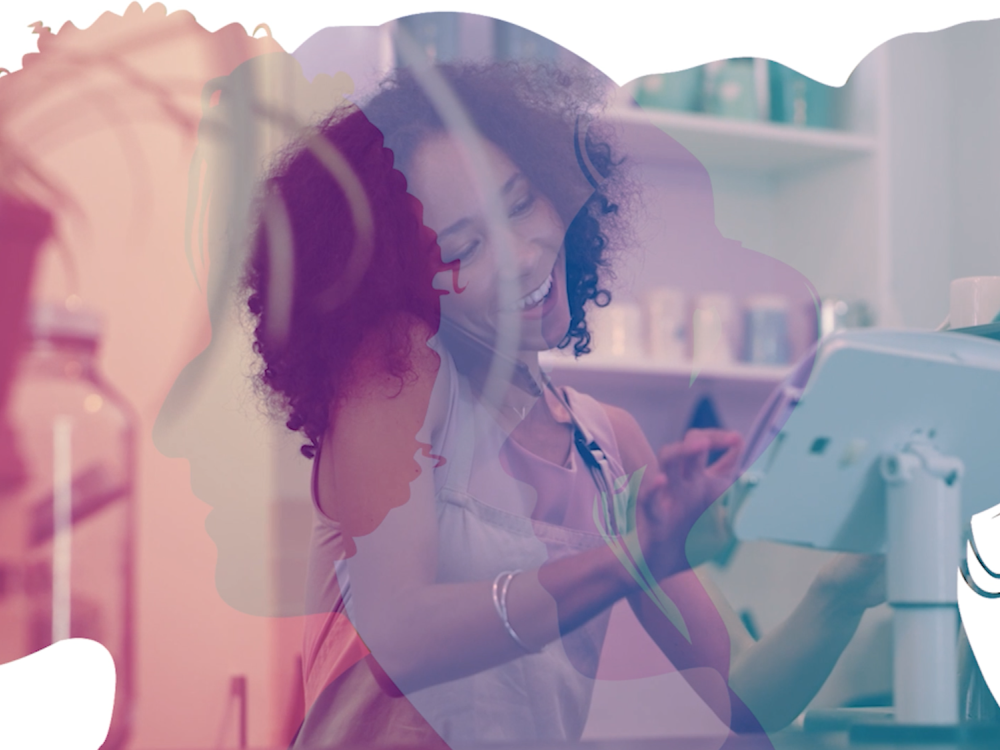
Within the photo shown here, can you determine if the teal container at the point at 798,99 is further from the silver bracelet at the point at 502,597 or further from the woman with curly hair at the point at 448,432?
the silver bracelet at the point at 502,597

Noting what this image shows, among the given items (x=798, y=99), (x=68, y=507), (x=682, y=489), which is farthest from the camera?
(x=798, y=99)

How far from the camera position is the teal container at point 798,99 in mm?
1373

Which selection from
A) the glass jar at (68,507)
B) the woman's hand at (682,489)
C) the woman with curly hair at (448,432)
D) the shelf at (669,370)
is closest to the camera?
the woman's hand at (682,489)

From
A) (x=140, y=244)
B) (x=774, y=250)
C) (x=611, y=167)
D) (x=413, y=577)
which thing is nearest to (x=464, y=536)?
(x=413, y=577)

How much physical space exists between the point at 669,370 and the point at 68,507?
802 millimetres

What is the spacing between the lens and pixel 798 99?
1.39 meters

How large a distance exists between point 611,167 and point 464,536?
339mm

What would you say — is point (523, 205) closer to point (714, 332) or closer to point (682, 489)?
point (682, 489)

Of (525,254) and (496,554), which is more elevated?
(525,254)

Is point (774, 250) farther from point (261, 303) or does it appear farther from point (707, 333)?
point (261, 303)

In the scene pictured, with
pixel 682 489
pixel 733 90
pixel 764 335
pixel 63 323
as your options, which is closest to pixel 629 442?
pixel 682 489

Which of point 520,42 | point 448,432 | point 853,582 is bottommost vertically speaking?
point 853,582

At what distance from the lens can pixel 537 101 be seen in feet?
2.35

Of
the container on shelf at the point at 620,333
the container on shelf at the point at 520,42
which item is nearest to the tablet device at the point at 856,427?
the container on shelf at the point at 520,42
